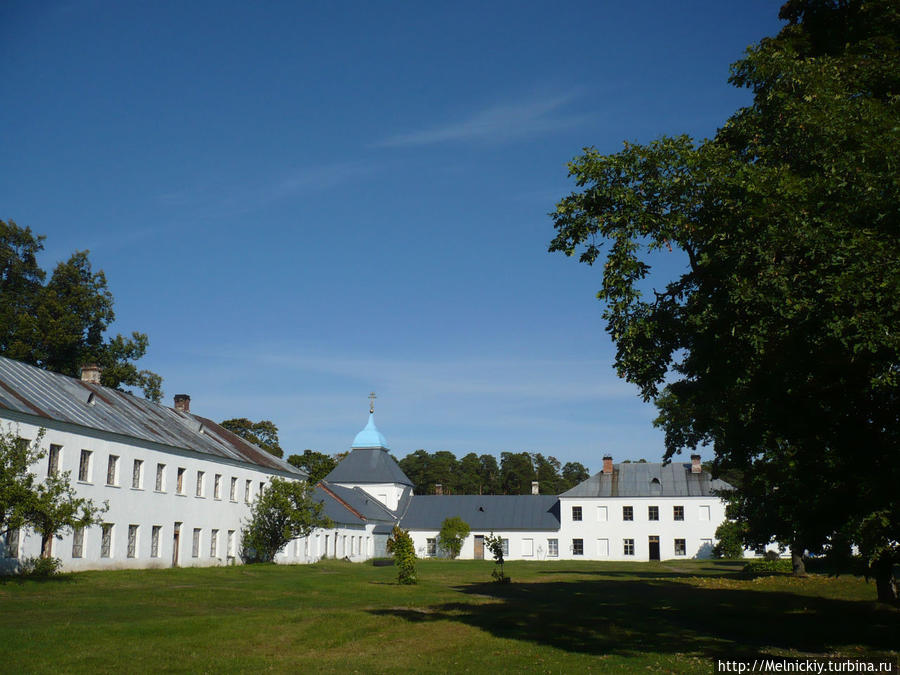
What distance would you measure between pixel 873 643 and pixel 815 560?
44523mm

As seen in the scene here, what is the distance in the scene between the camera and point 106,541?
121ft

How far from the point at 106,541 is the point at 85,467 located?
3.76 m

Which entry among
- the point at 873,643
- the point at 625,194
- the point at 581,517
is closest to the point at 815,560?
the point at 581,517

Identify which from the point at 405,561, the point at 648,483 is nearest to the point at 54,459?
the point at 405,561

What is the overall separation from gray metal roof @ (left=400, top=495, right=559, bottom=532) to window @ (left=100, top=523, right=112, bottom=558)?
4578 cm

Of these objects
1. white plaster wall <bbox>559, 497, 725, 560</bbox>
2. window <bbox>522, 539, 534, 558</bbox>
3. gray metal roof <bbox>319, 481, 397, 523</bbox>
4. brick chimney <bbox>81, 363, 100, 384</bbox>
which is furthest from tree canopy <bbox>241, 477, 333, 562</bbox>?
white plaster wall <bbox>559, 497, 725, 560</bbox>

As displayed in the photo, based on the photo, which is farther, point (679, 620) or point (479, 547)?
point (479, 547)

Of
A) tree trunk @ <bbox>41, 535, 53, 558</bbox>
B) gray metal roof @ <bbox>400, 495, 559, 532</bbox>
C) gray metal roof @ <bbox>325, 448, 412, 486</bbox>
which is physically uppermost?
gray metal roof @ <bbox>325, 448, 412, 486</bbox>

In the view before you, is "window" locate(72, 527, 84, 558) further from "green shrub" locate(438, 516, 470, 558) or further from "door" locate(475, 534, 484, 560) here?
"door" locate(475, 534, 484, 560)

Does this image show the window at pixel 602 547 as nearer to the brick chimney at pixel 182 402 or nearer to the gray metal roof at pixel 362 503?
the gray metal roof at pixel 362 503

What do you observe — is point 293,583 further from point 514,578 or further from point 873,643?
point 873,643

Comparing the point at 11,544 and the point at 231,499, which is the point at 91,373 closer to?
the point at 231,499

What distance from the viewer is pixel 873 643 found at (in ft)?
51.6

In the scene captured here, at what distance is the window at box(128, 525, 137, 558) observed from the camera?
3869cm
